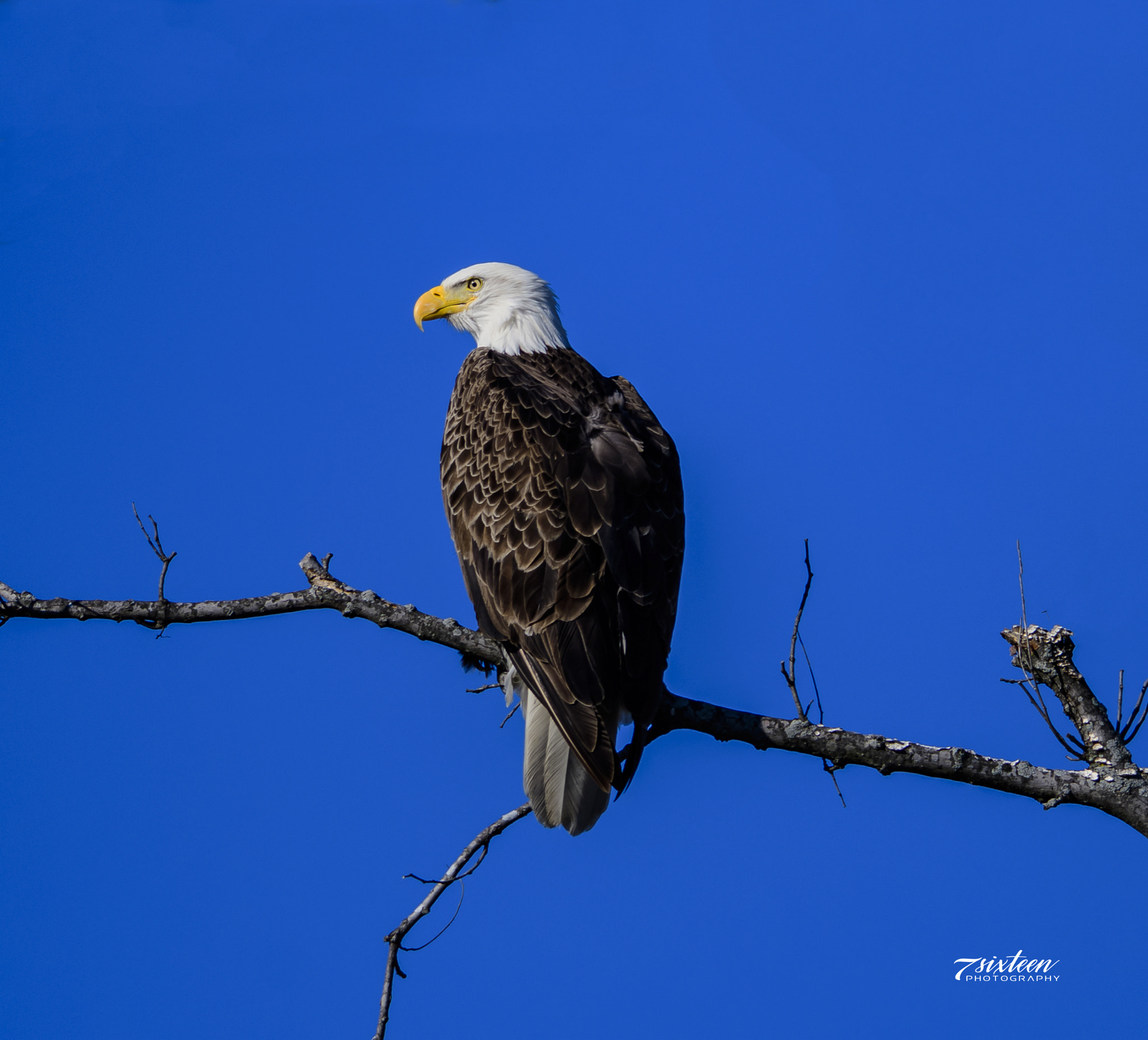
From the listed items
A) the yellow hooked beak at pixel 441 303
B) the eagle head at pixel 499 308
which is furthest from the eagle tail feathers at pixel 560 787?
the yellow hooked beak at pixel 441 303

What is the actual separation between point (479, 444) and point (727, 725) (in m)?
1.61

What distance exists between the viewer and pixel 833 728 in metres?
3.58

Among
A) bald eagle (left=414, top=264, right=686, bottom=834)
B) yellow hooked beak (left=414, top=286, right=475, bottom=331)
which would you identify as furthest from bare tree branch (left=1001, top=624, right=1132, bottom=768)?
yellow hooked beak (left=414, top=286, right=475, bottom=331)

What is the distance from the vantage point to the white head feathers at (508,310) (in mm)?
5285

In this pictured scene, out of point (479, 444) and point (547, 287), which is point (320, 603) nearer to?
point (479, 444)

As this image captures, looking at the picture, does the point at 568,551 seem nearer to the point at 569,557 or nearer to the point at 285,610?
the point at 569,557

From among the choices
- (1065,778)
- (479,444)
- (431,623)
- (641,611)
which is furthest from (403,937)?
(1065,778)

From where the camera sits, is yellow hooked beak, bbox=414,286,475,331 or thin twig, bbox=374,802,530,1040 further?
yellow hooked beak, bbox=414,286,475,331

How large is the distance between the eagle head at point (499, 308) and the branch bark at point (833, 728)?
1.79 m

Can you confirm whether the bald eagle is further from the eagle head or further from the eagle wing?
the eagle head

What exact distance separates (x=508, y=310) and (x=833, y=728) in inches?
114

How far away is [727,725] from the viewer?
11.9 feet

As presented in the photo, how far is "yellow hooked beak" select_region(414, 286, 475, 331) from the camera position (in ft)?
18.5

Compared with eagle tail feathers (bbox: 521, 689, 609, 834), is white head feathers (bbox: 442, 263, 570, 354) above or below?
above
